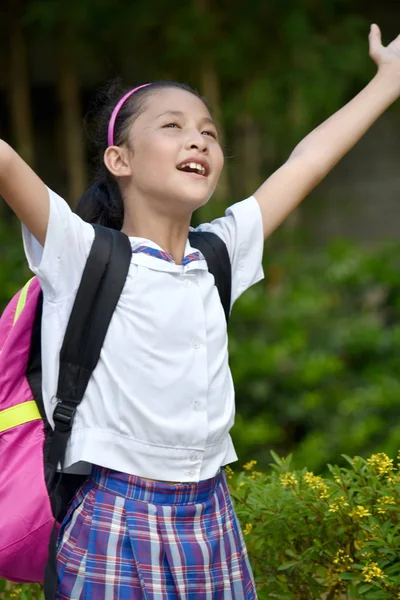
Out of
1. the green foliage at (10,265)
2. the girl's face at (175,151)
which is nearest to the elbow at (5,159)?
the girl's face at (175,151)

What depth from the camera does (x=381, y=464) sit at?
2.45 metres

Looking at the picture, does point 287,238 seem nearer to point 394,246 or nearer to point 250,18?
point 394,246

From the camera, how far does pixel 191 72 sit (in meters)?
6.84

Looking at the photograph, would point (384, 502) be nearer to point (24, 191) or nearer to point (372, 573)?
point (372, 573)

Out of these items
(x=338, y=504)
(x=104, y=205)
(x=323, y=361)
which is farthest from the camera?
(x=323, y=361)

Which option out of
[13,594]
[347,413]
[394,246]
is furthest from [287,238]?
[13,594]

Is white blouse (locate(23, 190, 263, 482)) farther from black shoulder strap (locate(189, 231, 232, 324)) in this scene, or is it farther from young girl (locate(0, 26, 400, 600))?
black shoulder strap (locate(189, 231, 232, 324))

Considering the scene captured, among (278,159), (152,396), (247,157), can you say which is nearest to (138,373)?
(152,396)

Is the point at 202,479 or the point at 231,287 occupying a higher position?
the point at 231,287

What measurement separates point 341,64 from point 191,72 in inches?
39.5

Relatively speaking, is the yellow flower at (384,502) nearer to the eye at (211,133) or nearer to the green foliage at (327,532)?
the green foliage at (327,532)

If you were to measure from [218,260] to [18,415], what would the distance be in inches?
21.2

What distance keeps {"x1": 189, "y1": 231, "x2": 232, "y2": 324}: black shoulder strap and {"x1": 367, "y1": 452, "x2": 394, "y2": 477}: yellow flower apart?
0.56 metres

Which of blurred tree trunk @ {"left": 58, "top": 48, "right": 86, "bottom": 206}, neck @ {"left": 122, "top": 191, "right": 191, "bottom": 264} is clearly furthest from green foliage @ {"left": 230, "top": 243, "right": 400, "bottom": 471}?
neck @ {"left": 122, "top": 191, "right": 191, "bottom": 264}
